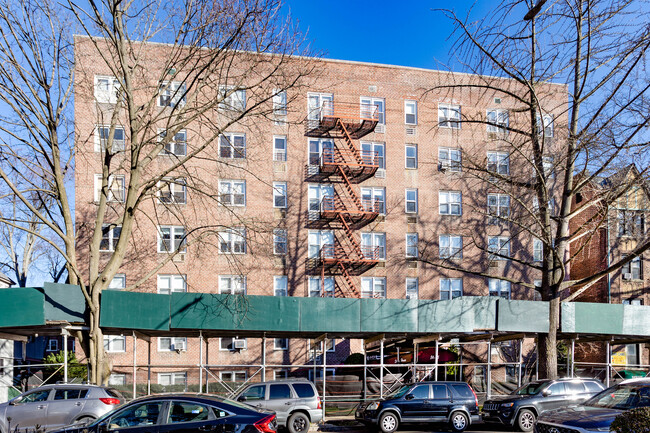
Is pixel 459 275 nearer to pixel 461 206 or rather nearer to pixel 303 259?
pixel 461 206

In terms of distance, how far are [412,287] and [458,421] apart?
17274mm

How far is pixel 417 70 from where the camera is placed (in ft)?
123

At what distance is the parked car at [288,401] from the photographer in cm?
1772

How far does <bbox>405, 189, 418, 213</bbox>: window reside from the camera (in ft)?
120

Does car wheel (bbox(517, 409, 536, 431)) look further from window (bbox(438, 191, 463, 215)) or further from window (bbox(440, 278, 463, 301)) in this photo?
window (bbox(438, 191, 463, 215))

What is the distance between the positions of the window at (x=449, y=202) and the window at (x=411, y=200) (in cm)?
164

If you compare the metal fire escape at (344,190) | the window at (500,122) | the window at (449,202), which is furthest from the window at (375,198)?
the window at (500,122)

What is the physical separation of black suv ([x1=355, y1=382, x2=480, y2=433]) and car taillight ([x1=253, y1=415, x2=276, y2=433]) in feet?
27.0

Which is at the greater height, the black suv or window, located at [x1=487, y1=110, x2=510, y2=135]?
window, located at [x1=487, y1=110, x2=510, y2=135]

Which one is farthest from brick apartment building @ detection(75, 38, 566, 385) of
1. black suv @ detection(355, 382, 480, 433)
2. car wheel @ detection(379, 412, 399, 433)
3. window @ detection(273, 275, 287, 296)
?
car wheel @ detection(379, 412, 399, 433)

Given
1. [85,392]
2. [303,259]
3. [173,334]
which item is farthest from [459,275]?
[85,392]

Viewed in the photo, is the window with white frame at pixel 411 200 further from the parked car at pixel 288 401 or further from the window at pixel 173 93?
the parked car at pixel 288 401

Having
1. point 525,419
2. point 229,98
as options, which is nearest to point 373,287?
point 229,98

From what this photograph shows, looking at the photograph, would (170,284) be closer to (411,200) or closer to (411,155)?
(411,200)
